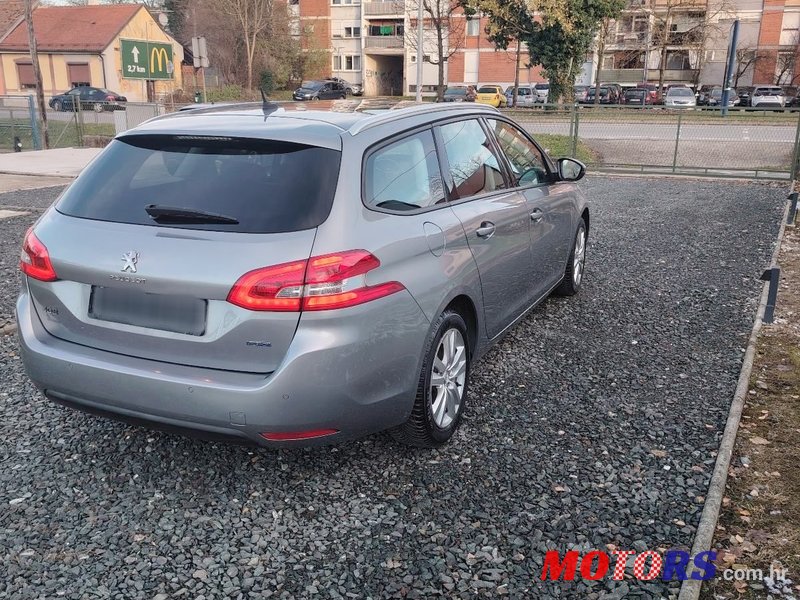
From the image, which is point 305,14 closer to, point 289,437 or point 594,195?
point 594,195

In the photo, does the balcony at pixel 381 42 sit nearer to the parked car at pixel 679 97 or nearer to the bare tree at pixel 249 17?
the bare tree at pixel 249 17

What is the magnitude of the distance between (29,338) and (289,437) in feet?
4.55

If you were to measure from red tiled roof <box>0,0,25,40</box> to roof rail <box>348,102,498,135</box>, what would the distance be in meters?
60.5

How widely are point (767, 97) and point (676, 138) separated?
34.4 metres

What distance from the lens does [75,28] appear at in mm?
53750

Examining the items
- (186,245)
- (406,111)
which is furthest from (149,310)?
(406,111)

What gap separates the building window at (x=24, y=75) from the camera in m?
53.5

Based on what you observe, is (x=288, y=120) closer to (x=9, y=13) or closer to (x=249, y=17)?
(x=249, y=17)

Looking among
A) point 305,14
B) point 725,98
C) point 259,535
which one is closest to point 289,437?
point 259,535

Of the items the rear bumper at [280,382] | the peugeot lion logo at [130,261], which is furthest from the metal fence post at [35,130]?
the peugeot lion logo at [130,261]

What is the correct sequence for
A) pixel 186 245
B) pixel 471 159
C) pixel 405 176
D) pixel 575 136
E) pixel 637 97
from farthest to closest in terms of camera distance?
1. pixel 637 97
2. pixel 575 136
3. pixel 471 159
4. pixel 405 176
5. pixel 186 245

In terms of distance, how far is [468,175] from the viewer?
4.42m

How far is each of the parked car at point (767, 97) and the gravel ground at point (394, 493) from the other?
44.6m

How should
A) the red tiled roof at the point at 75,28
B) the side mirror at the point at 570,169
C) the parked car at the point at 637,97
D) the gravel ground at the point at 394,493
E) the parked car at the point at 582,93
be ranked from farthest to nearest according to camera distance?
the red tiled roof at the point at 75,28 < the parked car at the point at 582,93 < the parked car at the point at 637,97 < the side mirror at the point at 570,169 < the gravel ground at the point at 394,493
